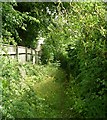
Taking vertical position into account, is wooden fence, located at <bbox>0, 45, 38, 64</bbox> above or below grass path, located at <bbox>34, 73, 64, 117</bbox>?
above

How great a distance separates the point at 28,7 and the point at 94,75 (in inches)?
196

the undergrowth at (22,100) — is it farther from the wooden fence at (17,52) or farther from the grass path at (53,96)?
the wooden fence at (17,52)

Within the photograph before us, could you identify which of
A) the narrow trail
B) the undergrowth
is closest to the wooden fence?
the undergrowth

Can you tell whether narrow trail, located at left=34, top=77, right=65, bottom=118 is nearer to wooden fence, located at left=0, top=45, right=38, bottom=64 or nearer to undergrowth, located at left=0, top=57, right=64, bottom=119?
undergrowth, located at left=0, top=57, right=64, bottom=119

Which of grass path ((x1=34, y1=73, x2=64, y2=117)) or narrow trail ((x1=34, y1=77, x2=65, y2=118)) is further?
narrow trail ((x1=34, y1=77, x2=65, y2=118))

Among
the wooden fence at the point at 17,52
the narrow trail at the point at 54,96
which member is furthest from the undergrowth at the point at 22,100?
the wooden fence at the point at 17,52

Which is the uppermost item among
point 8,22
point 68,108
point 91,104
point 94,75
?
point 8,22

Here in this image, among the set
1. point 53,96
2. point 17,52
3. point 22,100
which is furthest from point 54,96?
point 17,52

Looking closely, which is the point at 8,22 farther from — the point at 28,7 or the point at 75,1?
the point at 28,7

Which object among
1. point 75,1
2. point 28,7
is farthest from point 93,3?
point 28,7

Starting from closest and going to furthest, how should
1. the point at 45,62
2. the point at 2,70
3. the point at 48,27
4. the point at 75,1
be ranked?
the point at 2,70, the point at 75,1, the point at 48,27, the point at 45,62

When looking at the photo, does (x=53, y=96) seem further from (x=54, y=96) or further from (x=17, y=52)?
(x=17, y=52)

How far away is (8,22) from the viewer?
17.1 ft

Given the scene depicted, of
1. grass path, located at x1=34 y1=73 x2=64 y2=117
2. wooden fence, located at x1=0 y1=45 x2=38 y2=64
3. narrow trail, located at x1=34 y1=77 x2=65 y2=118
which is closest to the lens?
grass path, located at x1=34 y1=73 x2=64 y2=117
